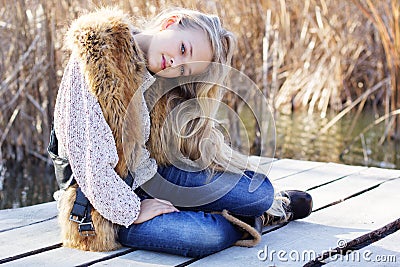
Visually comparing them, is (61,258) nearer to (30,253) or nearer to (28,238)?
(30,253)

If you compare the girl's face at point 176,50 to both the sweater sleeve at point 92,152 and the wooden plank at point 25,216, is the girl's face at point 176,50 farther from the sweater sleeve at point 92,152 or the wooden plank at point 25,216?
the wooden plank at point 25,216

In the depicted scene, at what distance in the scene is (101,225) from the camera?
69.1 inches

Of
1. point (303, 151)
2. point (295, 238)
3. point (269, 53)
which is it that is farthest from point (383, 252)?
point (269, 53)

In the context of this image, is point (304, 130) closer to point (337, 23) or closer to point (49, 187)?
point (337, 23)

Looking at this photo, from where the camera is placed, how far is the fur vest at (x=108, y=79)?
173 centimetres

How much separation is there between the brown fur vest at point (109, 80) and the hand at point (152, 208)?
3.0 inches

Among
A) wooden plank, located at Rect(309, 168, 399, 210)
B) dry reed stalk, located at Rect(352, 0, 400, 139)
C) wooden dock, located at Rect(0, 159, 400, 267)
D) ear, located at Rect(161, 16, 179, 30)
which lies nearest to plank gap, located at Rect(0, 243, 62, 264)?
wooden dock, located at Rect(0, 159, 400, 267)

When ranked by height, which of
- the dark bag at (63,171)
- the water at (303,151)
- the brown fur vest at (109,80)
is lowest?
the water at (303,151)

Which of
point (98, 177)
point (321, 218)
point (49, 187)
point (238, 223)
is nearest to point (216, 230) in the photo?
point (238, 223)

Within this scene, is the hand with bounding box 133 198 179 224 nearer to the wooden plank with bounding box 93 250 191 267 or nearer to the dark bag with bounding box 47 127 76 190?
the wooden plank with bounding box 93 250 191 267

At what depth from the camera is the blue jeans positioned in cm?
175

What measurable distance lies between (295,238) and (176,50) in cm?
59

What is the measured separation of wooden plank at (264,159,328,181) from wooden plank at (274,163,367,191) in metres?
0.03

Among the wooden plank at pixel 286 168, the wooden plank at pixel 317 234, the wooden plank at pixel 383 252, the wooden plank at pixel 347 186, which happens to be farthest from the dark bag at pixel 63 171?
the wooden plank at pixel 286 168
